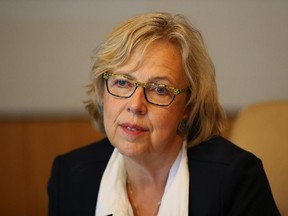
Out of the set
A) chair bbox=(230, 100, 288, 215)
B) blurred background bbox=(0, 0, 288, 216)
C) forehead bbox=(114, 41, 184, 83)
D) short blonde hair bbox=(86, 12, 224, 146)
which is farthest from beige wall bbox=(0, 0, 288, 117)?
forehead bbox=(114, 41, 184, 83)

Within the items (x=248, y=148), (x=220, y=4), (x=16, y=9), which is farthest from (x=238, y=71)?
(x=16, y=9)

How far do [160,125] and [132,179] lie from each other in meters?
0.35

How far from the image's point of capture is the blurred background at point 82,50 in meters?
2.33

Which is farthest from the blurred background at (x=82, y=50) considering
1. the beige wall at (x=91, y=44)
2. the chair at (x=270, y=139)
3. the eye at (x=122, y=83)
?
the eye at (x=122, y=83)

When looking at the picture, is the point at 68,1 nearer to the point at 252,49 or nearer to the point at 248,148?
the point at 252,49

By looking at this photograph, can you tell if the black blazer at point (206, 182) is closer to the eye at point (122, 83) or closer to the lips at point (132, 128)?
the lips at point (132, 128)

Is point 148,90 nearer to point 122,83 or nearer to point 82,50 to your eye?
point 122,83

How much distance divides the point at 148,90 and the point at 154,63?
0.09 m

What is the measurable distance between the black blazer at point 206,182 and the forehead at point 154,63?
13.1 inches

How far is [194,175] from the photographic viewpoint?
1.43 m

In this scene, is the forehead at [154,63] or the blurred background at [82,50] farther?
the blurred background at [82,50]

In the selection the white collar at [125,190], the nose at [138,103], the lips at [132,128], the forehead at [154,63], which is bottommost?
the white collar at [125,190]

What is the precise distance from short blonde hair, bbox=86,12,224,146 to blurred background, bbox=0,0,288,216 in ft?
3.09

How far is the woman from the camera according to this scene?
132 cm
